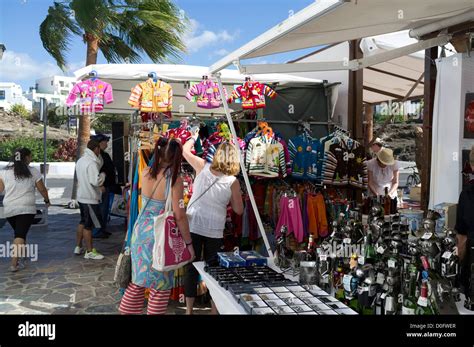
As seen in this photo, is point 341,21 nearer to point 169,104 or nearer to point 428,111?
point 428,111

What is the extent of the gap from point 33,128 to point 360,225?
30882mm

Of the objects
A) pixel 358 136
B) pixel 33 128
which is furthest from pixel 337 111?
pixel 33 128

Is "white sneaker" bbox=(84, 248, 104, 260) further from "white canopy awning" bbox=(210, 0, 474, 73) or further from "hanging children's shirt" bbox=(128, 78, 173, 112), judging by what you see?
"white canopy awning" bbox=(210, 0, 474, 73)

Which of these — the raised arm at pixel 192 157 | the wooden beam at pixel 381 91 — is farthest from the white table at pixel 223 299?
the wooden beam at pixel 381 91

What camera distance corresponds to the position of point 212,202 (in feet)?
11.2

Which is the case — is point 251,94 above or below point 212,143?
above

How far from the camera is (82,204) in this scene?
574 cm

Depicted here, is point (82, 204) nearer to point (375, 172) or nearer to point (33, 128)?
point (375, 172)

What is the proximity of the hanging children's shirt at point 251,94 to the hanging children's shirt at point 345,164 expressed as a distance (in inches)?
45.9

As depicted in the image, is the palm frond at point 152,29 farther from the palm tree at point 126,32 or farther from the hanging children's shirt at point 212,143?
the hanging children's shirt at point 212,143

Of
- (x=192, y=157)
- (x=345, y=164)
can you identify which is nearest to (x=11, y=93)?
(x=192, y=157)

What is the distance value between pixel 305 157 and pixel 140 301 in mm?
2371

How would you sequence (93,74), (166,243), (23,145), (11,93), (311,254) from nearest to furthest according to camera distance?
(311,254)
(166,243)
(93,74)
(23,145)
(11,93)
